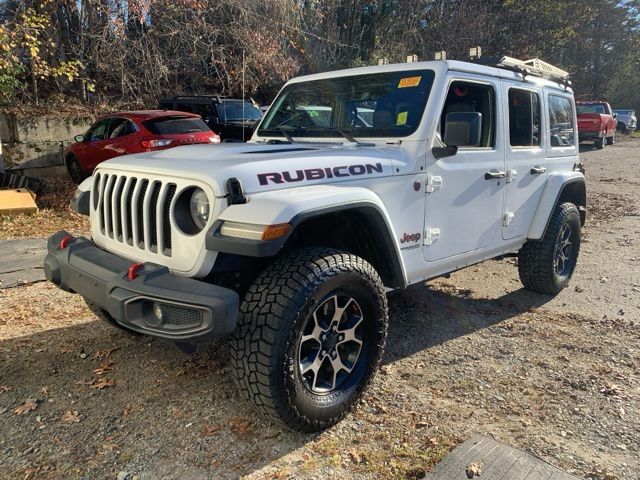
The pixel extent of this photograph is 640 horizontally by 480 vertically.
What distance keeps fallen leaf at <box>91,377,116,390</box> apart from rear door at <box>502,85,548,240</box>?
306 cm

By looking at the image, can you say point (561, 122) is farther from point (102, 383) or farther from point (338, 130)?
point (102, 383)

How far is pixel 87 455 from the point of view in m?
2.55

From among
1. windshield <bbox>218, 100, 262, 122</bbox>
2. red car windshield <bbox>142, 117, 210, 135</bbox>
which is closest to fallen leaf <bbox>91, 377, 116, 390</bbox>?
red car windshield <bbox>142, 117, 210, 135</bbox>

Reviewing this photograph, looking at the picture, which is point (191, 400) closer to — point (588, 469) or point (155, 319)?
point (155, 319)

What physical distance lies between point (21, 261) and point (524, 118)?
5.33 m

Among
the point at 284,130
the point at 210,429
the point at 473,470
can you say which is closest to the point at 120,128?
the point at 284,130

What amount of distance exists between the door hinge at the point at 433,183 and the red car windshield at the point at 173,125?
6876 millimetres

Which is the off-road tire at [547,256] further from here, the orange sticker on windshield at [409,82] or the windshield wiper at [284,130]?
the windshield wiper at [284,130]

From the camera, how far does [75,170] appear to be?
1051cm

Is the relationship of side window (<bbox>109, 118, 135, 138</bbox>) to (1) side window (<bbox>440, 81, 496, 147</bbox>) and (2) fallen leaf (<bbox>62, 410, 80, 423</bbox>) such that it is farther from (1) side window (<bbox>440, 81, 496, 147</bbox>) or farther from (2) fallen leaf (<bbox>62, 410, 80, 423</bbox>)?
(2) fallen leaf (<bbox>62, 410, 80, 423</bbox>)

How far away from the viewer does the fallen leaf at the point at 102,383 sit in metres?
3.17

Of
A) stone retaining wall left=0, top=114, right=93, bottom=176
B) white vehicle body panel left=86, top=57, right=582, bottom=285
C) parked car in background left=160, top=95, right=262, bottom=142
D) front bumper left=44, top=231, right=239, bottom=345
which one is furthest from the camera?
parked car in background left=160, top=95, right=262, bottom=142

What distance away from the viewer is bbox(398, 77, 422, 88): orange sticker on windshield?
136 inches

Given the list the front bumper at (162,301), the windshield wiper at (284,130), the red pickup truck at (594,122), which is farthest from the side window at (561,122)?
the red pickup truck at (594,122)
